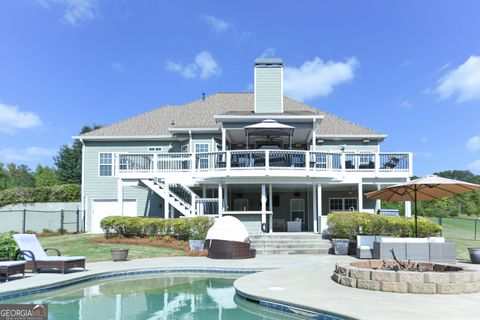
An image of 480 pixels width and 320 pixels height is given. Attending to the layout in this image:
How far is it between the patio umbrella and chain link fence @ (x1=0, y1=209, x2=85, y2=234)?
1791 centimetres

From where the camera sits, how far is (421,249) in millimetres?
13289

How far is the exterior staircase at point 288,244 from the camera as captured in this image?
57.0 ft

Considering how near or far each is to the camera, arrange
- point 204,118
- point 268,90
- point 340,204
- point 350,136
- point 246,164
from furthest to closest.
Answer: point 204,118
point 350,136
point 340,204
point 268,90
point 246,164

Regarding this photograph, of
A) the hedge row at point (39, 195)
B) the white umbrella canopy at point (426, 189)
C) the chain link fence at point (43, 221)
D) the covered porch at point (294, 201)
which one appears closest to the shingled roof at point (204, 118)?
the covered porch at point (294, 201)

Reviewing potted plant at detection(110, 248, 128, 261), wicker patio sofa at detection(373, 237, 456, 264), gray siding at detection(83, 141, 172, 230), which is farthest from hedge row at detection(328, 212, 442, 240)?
gray siding at detection(83, 141, 172, 230)

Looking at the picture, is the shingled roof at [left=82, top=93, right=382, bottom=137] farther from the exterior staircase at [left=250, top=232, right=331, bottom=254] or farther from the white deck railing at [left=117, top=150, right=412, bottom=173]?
the exterior staircase at [left=250, top=232, right=331, bottom=254]

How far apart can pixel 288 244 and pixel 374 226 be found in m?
3.56

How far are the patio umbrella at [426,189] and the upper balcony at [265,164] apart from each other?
581 centimetres

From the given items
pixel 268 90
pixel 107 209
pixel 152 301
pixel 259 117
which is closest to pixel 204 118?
pixel 268 90

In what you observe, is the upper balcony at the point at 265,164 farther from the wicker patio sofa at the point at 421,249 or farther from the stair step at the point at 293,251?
the wicker patio sofa at the point at 421,249

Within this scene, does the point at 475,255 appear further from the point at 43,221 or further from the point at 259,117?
the point at 43,221

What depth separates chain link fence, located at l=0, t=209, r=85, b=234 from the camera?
25.4 meters

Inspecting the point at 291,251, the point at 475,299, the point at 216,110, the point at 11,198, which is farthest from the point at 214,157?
the point at 11,198

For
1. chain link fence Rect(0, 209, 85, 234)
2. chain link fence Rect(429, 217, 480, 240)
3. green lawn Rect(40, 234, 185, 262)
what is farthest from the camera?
chain link fence Rect(0, 209, 85, 234)
